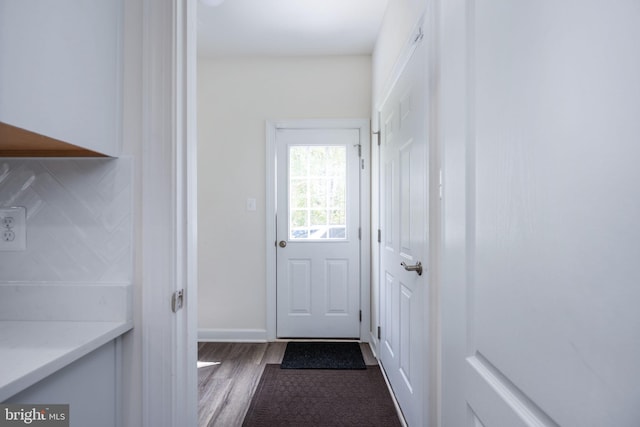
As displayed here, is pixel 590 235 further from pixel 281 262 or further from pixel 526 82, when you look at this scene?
pixel 281 262

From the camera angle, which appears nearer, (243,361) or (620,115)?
(620,115)

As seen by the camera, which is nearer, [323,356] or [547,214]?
[547,214]

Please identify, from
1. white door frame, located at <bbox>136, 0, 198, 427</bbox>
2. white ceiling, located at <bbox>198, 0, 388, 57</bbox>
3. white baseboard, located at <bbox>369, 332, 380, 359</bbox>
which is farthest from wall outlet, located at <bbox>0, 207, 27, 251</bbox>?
white baseboard, located at <bbox>369, 332, 380, 359</bbox>

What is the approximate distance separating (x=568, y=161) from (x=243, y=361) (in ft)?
9.03

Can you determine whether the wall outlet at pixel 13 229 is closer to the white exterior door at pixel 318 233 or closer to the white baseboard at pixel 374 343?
the white exterior door at pixel 318 233

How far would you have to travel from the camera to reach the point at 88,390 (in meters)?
0.82

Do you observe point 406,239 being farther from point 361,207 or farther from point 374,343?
point 374,343

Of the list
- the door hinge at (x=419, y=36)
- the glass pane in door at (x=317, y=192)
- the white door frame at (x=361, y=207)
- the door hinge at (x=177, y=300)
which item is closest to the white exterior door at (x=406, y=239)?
the door hinge at (x=419, y=36)

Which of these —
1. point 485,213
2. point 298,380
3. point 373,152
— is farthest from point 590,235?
point 373,152

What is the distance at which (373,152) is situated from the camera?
2.92 m

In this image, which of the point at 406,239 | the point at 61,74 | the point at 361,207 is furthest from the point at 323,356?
the point at 61,74

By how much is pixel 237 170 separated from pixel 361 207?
119cm

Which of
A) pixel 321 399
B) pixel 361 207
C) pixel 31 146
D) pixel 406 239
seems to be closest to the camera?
pixel 31 146

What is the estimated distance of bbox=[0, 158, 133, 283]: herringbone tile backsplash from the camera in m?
0.93
